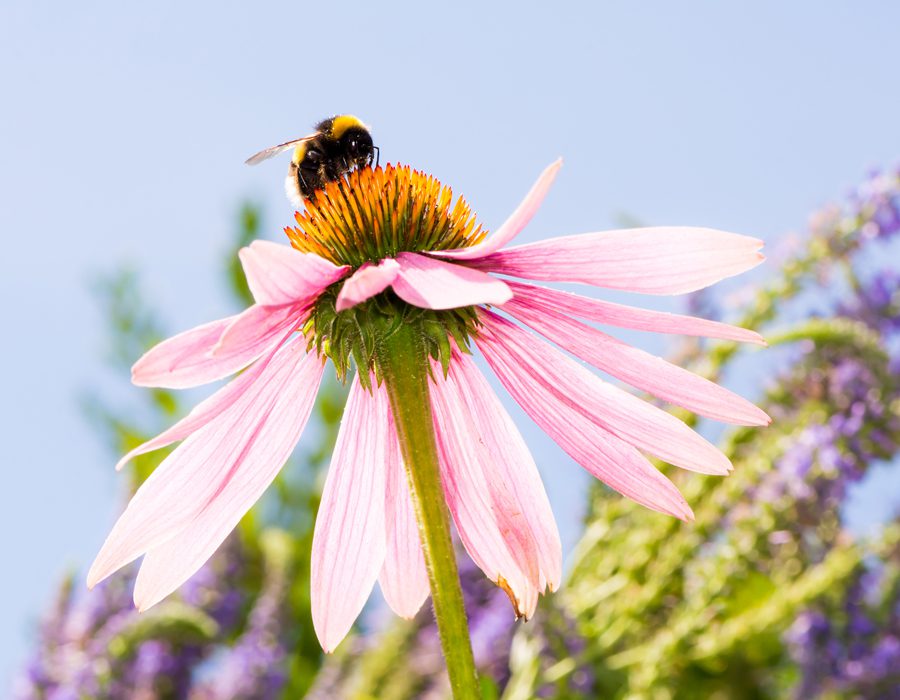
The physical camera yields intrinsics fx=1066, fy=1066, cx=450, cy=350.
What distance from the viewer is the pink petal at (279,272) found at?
1.44 ft

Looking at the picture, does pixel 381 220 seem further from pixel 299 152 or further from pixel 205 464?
pixel 299 152

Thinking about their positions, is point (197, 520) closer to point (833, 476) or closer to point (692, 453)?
point (692, 453)

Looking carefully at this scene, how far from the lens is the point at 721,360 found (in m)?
1.00

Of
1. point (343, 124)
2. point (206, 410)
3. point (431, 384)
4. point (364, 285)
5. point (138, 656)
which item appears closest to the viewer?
point (364, 285)

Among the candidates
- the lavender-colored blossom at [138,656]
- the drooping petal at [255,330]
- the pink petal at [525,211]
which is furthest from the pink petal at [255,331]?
the lavender-colored blossom at [138,656]

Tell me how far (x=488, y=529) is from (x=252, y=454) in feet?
0.48

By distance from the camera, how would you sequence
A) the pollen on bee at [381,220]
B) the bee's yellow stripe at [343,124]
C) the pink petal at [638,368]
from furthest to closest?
the bee's yellow stripe at [343,124] → the pollen on bee at [381,220] → the pink petal at [638,368]

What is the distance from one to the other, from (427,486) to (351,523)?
0.58ft

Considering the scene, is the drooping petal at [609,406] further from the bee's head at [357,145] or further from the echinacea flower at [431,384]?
the bee's head at [357,145]

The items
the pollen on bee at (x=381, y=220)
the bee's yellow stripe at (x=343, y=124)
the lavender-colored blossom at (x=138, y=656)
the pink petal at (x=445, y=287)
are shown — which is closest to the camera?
the pink petal at (x=445, y=287)

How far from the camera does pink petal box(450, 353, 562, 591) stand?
0.60 meters

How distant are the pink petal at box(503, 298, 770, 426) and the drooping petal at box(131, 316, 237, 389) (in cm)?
20

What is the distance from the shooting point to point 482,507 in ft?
2.08

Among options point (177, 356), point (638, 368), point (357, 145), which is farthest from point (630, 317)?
point (357, 145)
